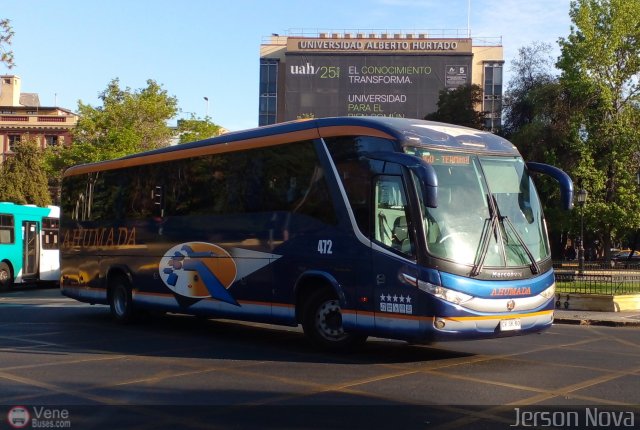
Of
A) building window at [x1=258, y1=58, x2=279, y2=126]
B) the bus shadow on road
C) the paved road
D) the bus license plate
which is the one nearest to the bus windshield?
the bus license plate

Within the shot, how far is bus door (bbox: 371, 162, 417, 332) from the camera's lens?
33.6 feet

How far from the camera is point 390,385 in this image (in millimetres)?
9055

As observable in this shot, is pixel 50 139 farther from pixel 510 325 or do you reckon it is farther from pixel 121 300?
pixel 510 325

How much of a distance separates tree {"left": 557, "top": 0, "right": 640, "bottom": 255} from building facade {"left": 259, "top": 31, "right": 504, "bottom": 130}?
4532cm

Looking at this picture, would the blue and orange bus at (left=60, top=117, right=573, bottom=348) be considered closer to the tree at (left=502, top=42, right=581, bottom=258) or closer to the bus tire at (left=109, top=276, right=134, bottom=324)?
the bus tire at (left=109, top=276, right=134, bottom=324)

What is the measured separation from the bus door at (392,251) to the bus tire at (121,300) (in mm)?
7223

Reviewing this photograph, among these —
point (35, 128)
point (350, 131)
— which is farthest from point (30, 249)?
point (35, 128)

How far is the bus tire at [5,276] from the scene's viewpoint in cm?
2728

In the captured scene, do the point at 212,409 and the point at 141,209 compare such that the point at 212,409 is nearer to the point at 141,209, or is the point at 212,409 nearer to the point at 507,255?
the point at 507,255

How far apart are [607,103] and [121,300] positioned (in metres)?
36.5

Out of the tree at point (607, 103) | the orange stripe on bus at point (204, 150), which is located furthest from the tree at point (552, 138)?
the orange stripe on bus at point (204, 150)

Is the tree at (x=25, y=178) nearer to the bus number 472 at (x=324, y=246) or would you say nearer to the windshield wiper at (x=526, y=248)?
the bus number 472 at (x=324, y=246)

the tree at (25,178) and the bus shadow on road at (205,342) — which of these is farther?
the tree at (25,178)

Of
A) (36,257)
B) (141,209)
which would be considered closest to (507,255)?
(141,209)
